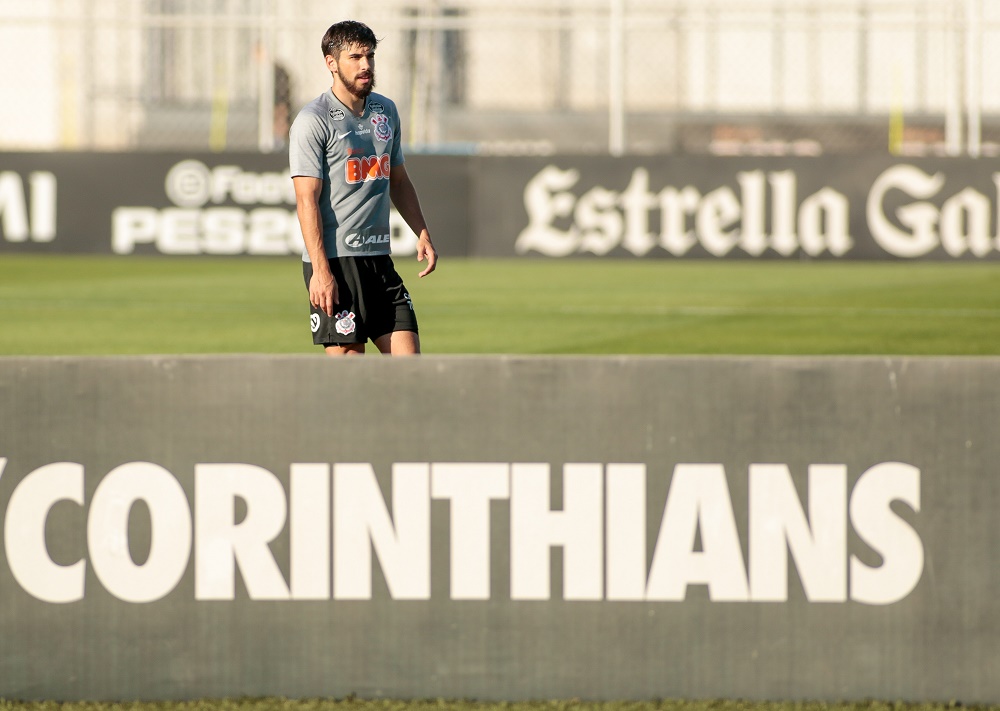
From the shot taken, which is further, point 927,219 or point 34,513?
point 927,219

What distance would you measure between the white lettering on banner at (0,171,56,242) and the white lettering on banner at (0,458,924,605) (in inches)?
541

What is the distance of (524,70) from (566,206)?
606 cm

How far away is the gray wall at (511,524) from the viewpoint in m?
3.84

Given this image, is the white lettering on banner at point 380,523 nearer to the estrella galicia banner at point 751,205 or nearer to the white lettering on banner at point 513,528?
the white lettering on banner at point 513,528

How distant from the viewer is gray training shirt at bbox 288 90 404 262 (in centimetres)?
518

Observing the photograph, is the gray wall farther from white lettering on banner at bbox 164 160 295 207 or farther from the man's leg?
white lettering on banner at bbox 164 160 295 207

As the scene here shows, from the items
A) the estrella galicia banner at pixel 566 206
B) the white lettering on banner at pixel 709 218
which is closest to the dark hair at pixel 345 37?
the estrella galicia banner at pixel 566 206

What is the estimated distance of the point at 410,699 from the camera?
3.91 metres

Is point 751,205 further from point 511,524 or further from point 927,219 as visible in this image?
point 511,524

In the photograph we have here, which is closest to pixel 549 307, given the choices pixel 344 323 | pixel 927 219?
pixel 927 219

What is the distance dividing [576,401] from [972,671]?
123 centimetres

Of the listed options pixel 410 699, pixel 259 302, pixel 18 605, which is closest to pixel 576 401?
pixel 410 699

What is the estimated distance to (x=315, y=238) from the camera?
5.14 m

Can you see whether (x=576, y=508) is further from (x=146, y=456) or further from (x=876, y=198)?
(x=876, y=198)
